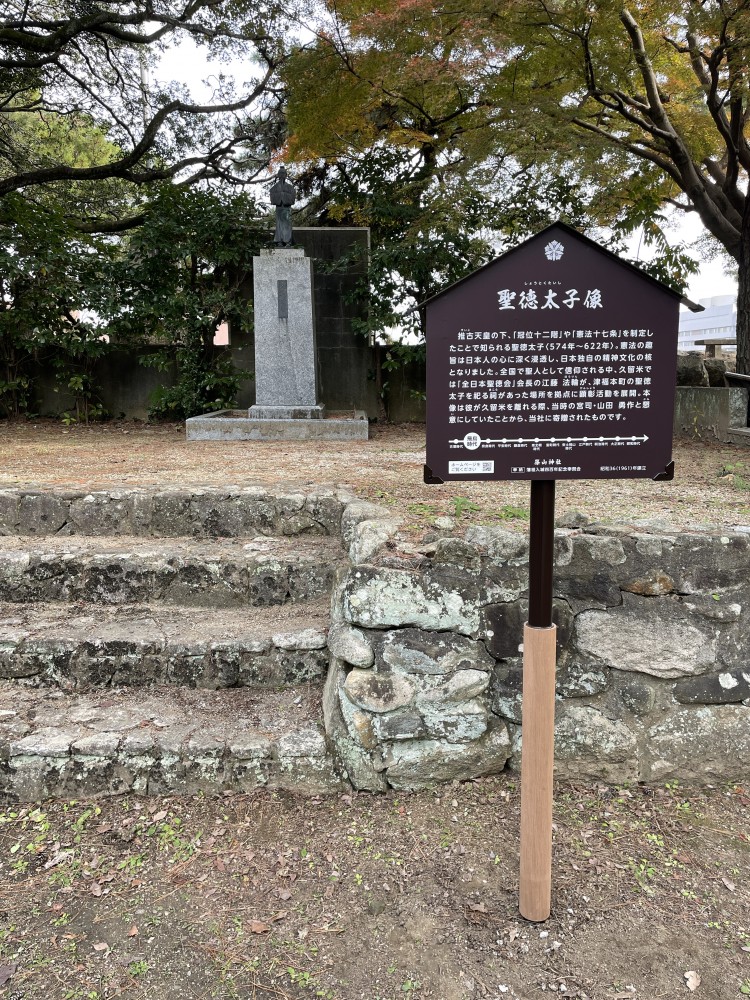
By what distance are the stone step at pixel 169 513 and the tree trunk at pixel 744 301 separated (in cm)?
529

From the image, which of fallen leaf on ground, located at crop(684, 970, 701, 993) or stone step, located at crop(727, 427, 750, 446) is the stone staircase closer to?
fallen leaf on ground, located at crop(684, 970, 701, 993)

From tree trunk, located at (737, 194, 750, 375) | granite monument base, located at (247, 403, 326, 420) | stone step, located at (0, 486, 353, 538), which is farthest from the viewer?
granite monument base, located at (247, 403, 326, 420)

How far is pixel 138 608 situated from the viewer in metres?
2.93

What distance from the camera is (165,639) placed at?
8.61ft

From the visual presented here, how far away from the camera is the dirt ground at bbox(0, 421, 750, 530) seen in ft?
9.77

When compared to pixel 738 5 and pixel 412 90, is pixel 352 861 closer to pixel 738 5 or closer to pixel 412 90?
pixel 738 5

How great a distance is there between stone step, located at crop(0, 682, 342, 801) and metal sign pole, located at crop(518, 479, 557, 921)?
72cm

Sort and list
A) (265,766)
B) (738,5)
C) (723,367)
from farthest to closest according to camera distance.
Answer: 1. (723,367)
2. (738,5)
3. (265,766)

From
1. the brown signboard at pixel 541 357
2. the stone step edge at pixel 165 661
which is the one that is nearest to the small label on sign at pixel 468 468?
the brown signboard at pixel 541 357

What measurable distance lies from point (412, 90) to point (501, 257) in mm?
6874

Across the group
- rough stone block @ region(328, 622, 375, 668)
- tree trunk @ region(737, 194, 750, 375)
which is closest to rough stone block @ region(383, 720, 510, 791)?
rough stone block @ region(328, 622, 375, 668)

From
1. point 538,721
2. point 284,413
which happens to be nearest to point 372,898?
point 538,721

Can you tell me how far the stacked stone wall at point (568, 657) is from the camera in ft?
7.47

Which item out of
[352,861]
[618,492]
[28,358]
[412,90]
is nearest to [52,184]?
[28,358]
